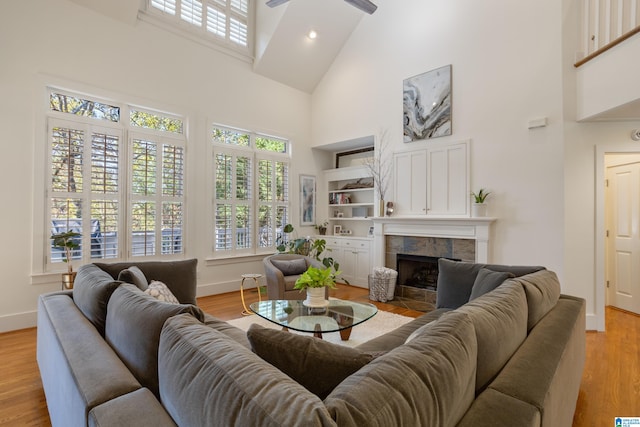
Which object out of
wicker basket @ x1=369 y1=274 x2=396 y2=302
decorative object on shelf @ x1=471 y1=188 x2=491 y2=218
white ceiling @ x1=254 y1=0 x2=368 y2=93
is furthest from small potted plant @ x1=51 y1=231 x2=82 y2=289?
decorative object on shelf @ x1=471 y1=188 x2=491 y2=218

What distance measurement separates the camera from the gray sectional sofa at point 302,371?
2.42ft

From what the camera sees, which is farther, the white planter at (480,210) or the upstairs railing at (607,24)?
the white planter at (480,210)

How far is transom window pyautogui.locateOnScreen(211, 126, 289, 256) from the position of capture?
5457 mm

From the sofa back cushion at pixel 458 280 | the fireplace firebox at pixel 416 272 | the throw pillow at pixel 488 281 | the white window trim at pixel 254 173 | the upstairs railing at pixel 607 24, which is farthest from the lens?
the white window trim at pixel 254 173

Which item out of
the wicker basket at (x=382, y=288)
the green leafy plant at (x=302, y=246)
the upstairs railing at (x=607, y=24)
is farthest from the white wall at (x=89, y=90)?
the upstairs railing at (x=607, y=24)

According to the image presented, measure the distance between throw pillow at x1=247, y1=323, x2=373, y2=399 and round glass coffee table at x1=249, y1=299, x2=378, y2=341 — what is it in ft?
4.62

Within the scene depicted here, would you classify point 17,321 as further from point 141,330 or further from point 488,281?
point 488,281

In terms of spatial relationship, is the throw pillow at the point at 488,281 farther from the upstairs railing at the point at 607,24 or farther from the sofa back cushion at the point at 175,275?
the upstairs railing at the point at 607,24

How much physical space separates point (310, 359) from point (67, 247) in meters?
3.99

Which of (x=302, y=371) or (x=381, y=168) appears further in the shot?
(x=381, y=168)

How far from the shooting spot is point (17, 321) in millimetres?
3650

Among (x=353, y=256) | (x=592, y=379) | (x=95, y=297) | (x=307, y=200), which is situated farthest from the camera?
(x=307, y=200)

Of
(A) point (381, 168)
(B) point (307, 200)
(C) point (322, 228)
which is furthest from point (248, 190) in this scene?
(A) point (381, 168)

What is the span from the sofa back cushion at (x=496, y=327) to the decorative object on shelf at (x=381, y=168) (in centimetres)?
392
